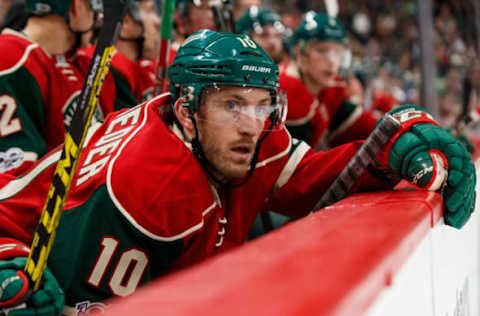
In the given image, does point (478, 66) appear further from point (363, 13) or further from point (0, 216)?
point (0, 216)

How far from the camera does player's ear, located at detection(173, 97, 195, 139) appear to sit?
4.32 ft

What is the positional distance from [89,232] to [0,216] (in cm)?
26

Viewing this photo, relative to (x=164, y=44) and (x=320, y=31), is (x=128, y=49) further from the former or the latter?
(x=320, y=31)

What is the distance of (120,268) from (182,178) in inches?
9.1

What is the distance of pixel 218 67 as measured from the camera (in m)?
1.28

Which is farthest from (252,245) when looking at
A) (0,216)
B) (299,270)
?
(0,216)

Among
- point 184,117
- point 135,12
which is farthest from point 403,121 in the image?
point 135,12

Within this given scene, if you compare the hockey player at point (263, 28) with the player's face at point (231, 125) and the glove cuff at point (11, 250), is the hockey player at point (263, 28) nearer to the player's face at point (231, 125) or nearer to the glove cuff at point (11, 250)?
the player's face at point (231, 125)

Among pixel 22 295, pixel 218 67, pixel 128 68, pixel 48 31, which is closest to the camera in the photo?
pixel 22 295

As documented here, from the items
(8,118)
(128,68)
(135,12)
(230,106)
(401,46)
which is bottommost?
(401,46)

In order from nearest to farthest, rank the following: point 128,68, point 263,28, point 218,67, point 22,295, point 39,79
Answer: point 22,295
point 218,67
point 39,79
point 128,68
point 263,28

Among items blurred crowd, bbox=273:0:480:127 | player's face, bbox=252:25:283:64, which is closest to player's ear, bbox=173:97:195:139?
player's face, bbox=252:25:283:64

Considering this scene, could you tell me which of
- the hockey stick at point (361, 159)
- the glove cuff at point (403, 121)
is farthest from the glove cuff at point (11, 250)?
the glove cuff at point (403, 121)

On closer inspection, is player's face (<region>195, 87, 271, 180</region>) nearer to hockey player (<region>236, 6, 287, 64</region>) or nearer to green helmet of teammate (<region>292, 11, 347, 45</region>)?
green helmet of teammate (<region>292, 11, 347, 45</region>)
